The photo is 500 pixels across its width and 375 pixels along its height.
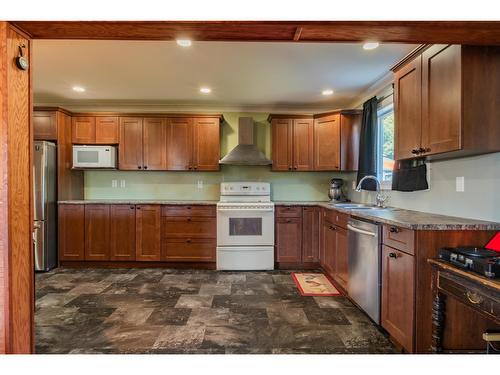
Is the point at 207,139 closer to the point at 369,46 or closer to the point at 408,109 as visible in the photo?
the point at 369,46

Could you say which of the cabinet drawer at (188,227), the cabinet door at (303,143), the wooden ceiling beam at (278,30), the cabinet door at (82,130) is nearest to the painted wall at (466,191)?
the wooden ceiling beam at (278,30)

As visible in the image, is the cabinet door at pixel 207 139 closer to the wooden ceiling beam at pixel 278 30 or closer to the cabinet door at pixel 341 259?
the cabinet door at pixel 341 259

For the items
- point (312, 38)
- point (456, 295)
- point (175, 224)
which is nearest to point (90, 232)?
point (175, 224)

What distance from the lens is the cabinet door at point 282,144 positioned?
4.34 metres

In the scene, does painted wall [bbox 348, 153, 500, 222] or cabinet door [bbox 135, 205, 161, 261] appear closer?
painted wall [bbox 348, 153, 500, 222]

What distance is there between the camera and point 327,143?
4.25m


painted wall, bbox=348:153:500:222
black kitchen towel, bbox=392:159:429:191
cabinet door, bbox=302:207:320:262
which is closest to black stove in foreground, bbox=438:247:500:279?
painted wall, bbox=348:153:500:222

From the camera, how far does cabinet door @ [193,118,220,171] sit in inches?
169

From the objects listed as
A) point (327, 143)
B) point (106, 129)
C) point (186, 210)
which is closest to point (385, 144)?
point (327, 143)

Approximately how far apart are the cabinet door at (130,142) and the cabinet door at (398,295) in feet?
11.6

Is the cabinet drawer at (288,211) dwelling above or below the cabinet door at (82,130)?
below

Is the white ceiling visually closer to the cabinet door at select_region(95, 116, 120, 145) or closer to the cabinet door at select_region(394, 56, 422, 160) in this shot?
the cabinet door at select_region(95, 116, 120, 145)

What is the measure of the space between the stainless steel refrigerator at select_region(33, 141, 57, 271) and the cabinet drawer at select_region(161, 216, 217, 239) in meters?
1.51

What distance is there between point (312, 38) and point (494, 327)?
1.98m
